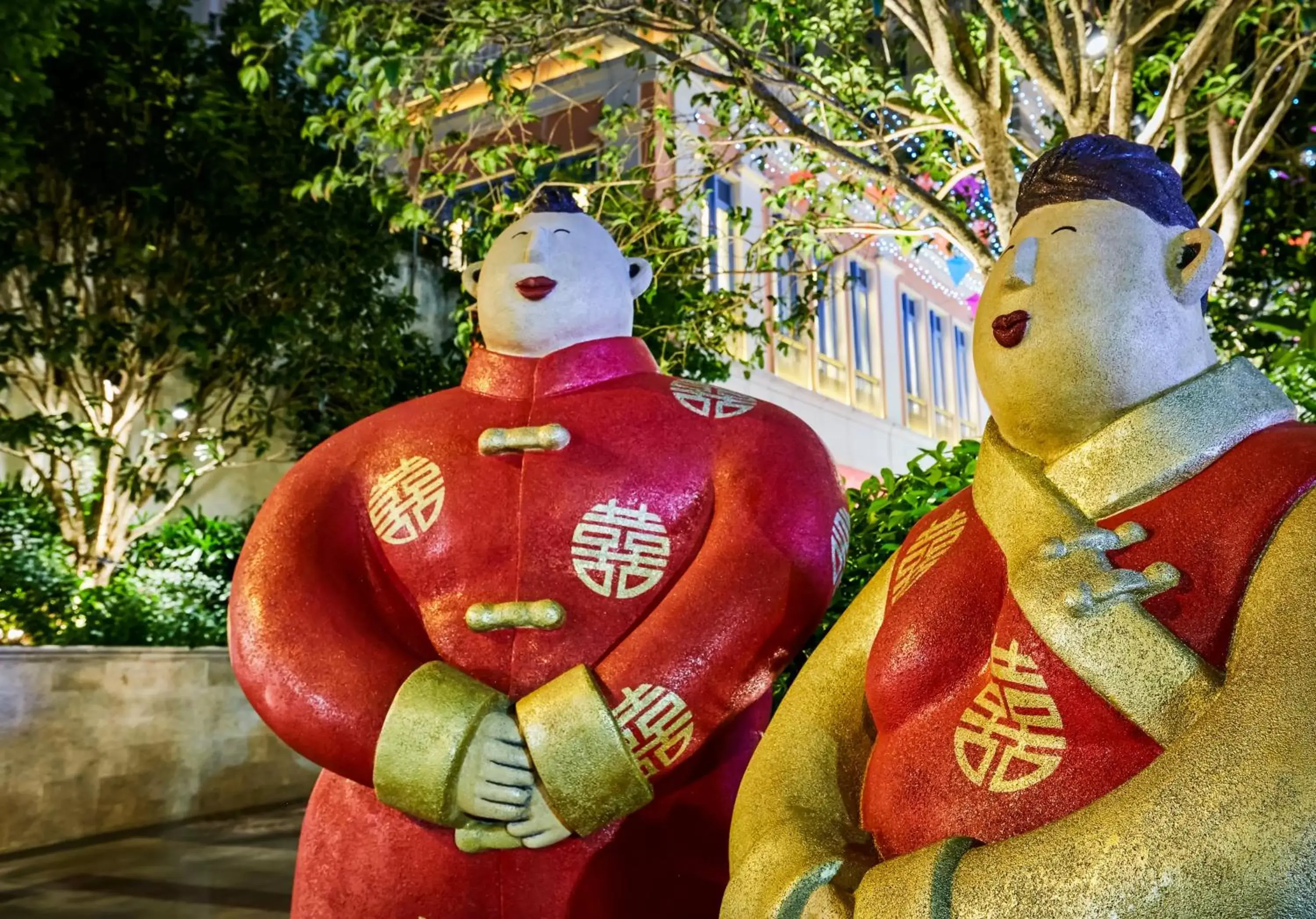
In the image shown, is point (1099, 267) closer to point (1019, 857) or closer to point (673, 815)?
point (1019, 857)

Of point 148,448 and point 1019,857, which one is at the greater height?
point 1019,857

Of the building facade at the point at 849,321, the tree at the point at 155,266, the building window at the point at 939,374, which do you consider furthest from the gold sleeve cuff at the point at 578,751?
the building window at the point at 939,374

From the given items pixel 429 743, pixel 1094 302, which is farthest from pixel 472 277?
pixel 1094 302

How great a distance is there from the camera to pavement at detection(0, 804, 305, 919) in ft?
15.4

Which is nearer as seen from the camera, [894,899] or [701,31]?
[894,899]

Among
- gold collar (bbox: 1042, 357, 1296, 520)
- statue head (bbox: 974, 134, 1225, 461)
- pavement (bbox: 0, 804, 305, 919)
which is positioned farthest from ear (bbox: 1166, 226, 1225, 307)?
pavement (bbox: 0, 804, 305, 919)

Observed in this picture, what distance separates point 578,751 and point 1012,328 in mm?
933

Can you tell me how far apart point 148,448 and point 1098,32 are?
6289 mm

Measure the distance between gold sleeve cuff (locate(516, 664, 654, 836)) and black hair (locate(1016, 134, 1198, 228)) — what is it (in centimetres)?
104

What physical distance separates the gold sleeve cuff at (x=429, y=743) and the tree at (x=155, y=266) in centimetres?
566

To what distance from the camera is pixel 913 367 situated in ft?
47.2

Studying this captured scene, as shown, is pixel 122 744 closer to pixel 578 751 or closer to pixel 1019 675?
pixel 578 751

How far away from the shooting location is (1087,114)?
4.55 metres

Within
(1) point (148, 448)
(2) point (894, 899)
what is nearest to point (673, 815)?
(2) point (894, 899)
